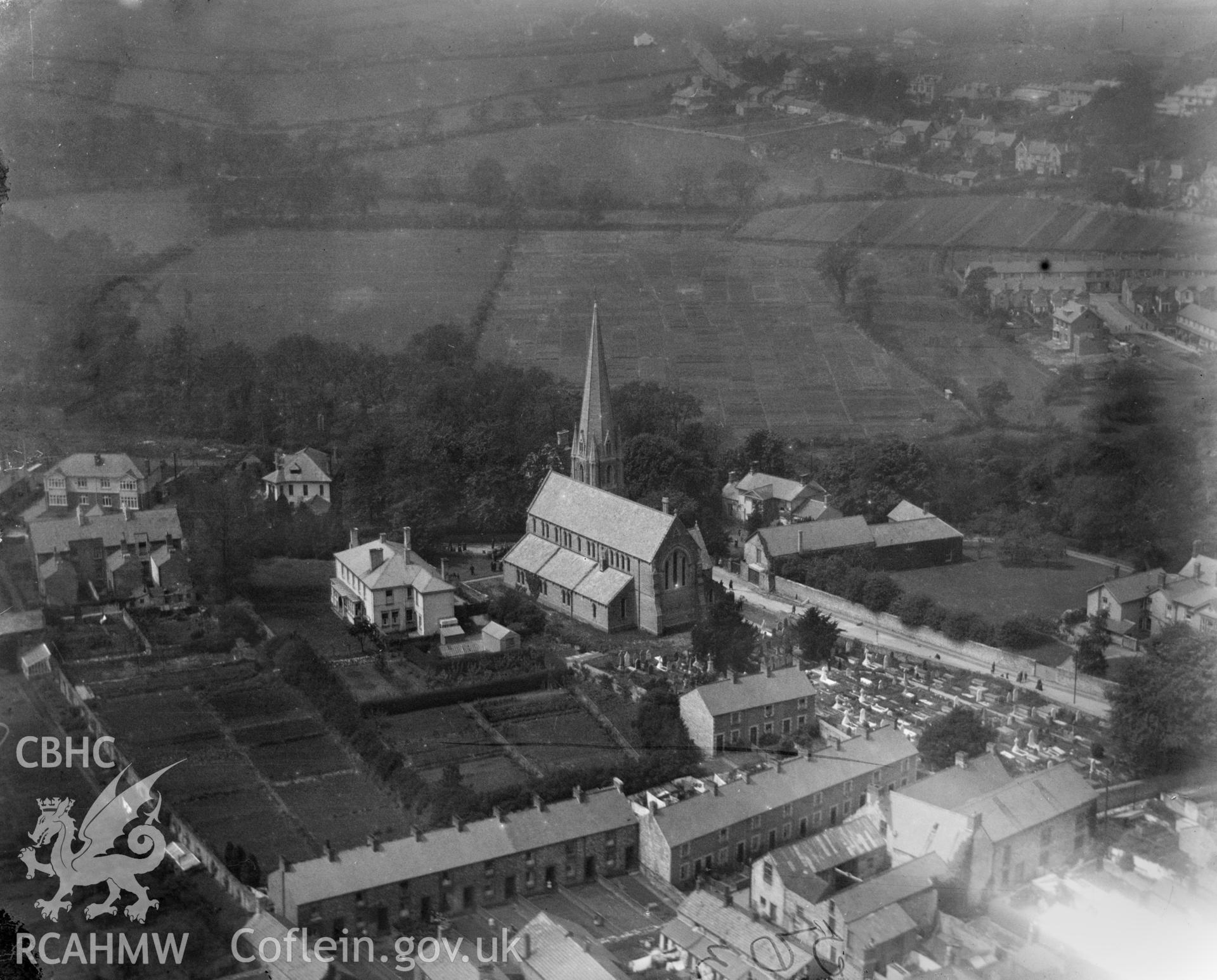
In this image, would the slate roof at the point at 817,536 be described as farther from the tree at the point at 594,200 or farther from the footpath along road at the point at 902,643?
the tree at the point at 594,200

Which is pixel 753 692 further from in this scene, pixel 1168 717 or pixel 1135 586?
pixel 1135 586

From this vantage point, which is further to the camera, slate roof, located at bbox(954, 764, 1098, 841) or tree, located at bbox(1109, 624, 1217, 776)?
tree, located at bbox(1109, 624, 1217, 776)

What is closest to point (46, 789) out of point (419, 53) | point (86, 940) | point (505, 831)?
point (86, 940)

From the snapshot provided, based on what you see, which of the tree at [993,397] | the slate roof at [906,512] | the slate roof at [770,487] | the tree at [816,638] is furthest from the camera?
the slate roof at [770,487]

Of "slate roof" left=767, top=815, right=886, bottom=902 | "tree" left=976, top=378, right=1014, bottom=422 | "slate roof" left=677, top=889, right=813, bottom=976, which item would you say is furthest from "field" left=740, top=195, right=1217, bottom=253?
"slate roof" left=677, top=889, right=813, bottom=976

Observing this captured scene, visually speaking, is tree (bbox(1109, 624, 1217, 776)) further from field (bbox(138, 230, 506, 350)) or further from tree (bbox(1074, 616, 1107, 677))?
field (bbox(138, 230, 506, 350))

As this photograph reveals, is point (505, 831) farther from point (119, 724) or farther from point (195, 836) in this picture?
point (119, 724)

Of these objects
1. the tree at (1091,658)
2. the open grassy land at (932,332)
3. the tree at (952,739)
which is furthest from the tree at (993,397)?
the tree at (952,739)
